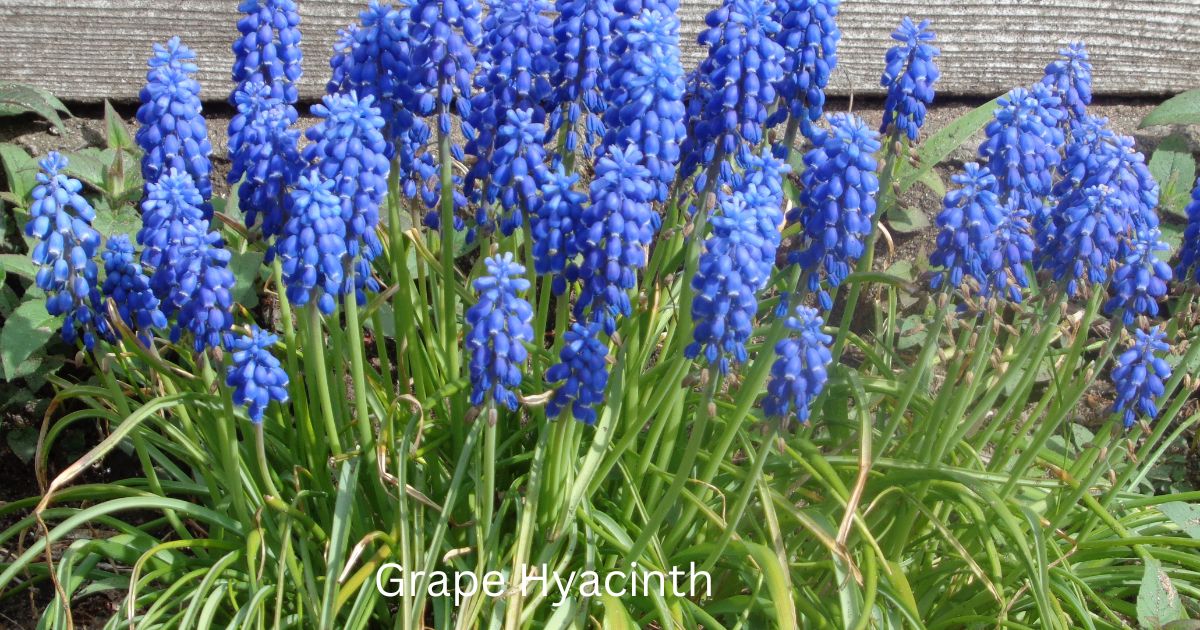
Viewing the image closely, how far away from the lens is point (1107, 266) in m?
3.39

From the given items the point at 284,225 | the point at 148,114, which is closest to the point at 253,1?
the point at 148,114

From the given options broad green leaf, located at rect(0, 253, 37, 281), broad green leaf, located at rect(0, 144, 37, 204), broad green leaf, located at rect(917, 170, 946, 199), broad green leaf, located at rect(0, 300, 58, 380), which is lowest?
broad green leaf, located at rect(0, 300, 58, 380)

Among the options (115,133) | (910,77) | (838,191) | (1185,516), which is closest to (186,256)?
(838,191)

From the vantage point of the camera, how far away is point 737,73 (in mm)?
2980

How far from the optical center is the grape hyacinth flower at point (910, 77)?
326 cm

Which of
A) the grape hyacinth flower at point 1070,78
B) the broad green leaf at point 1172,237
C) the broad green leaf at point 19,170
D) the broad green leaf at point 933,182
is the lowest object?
the broad green leaf at point 1172,237

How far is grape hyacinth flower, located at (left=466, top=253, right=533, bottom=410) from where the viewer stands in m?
2.72

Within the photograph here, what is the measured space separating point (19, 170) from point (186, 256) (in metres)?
2.32

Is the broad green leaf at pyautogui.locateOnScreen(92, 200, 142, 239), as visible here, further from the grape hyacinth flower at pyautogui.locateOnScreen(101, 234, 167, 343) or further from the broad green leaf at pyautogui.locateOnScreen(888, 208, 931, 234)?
the broad green leaf at pyautogui.locateOnScreen(888, 208, 931, 234)

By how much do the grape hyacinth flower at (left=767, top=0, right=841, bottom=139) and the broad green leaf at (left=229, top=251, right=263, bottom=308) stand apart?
7.73 ft

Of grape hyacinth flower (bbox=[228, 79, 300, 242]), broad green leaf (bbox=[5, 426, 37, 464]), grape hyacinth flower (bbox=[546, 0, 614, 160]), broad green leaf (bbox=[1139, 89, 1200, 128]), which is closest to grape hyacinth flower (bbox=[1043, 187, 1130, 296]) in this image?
grape hyacinth flower (bbox=[546, 0, 614, 160])

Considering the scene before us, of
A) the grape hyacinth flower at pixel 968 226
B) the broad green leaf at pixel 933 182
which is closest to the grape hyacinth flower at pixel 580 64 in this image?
the grape hyacinth flower at pixel 968 226

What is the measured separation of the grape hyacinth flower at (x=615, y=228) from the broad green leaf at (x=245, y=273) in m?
2.14

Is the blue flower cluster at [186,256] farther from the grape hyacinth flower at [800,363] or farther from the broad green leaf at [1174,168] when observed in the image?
the broad green leaf at [1174,168]
